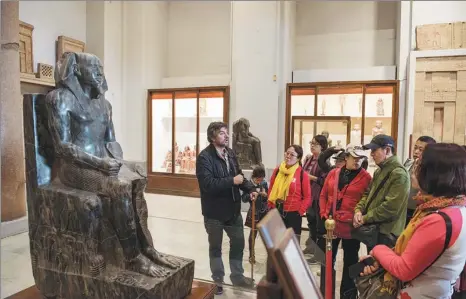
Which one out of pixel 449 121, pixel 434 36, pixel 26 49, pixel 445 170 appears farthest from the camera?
pixel 26 49

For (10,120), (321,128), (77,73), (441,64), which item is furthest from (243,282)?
(441,64)

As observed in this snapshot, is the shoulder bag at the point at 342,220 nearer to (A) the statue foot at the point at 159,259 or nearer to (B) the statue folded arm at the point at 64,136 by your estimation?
(A) the statue foot at the point at 159,259

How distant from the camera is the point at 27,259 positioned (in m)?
3.47

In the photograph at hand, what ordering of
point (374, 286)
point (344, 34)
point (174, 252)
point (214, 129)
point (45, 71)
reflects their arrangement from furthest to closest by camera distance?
1. point (344, 34)
2. point (45, 71)
3. point (174, 252)
4. point (214, 129)
5. point (374, 286)

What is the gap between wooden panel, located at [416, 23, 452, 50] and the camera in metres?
5.59

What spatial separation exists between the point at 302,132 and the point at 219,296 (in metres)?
4.41

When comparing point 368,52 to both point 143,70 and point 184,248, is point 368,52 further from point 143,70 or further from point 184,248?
point 184,248

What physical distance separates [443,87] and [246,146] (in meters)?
3.30

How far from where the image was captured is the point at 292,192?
2910mm

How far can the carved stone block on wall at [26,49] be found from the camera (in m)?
5.73

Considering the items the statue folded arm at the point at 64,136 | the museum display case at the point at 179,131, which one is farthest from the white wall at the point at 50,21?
the statue folded arm at the point at 64,136

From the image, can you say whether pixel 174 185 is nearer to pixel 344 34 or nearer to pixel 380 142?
pixel 344 34

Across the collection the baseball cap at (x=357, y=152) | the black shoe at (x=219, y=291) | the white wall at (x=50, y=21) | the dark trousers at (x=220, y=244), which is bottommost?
the black shoe at (x=219, y=291)

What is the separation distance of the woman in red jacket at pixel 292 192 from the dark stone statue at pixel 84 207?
1.06 m
